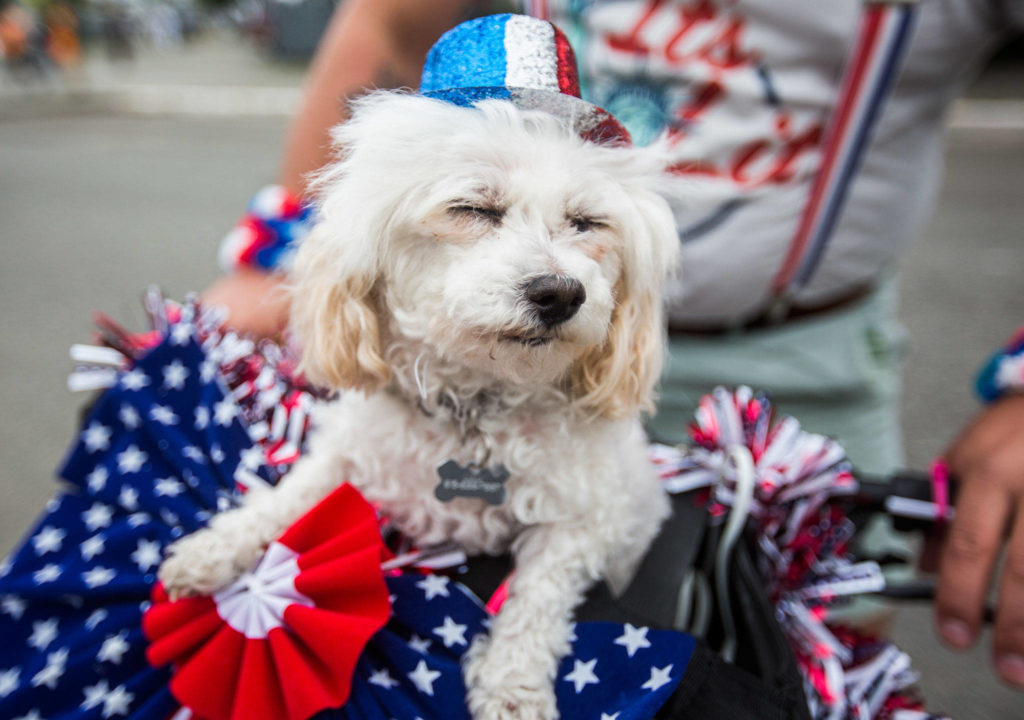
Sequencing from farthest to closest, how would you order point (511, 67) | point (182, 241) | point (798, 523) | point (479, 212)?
1. point (182, 241)
2. point (798, 523)
3. point (479, 212)
4. point (511, 67)

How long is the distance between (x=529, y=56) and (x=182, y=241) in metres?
4.77

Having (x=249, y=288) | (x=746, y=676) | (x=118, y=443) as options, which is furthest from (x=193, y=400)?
(x=746, y=676)

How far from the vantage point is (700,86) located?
1.10 metres

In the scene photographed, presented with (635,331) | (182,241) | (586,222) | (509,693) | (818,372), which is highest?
(586,222)

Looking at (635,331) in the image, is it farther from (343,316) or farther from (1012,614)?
(1012,614)

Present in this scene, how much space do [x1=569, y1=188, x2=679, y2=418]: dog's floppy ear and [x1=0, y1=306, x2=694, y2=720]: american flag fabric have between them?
284mm

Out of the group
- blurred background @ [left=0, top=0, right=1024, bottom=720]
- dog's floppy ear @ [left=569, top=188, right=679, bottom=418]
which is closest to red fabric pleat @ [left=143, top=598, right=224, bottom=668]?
dog's floppy ear @ [left=569, top=188, right=679, bottom=418]

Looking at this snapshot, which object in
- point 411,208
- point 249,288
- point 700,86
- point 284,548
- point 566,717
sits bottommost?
point 566,717

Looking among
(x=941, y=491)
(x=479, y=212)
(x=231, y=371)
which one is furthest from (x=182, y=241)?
(x=941, y=491)

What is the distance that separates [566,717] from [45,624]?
62 cm

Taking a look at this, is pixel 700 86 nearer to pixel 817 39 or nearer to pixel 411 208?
pixel 817 39

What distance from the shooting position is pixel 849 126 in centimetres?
112

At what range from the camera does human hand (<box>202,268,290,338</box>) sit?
1200 millimetres

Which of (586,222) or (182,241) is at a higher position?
(586,222)
